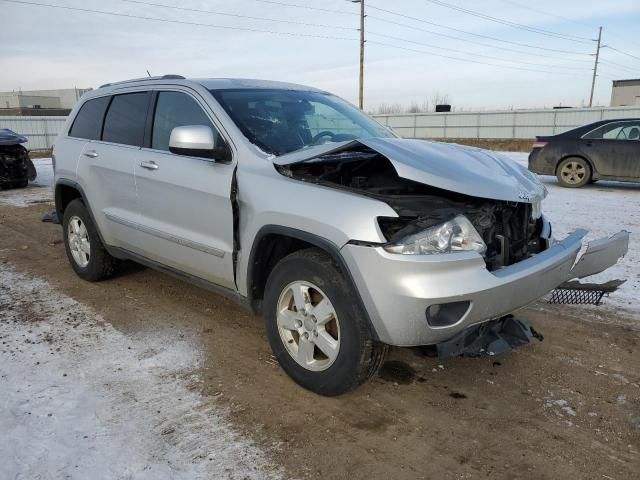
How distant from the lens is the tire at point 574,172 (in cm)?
1119

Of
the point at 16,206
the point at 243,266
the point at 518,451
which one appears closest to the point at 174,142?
the point at 243,266

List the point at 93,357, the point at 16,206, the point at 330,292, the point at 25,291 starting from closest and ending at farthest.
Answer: the point at 330,292
the point at 93,357
the point at 25,291
the point at 16,206

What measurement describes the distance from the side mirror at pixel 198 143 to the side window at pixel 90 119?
6.28ft

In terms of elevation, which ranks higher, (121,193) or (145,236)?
(121,193)

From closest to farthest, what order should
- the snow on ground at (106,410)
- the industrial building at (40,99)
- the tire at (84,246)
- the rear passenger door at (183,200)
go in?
the snow on ground at (106,410) → the rear passenger door at (183,200) → the tire at (84,246) → the industrial building at (40,99)

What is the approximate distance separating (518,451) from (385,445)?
2.14ft

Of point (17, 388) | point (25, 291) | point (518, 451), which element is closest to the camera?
point (518, 451)

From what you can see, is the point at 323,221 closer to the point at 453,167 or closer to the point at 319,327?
the point at 319,327

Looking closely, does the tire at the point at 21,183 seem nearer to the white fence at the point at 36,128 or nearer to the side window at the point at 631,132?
the side window at the point at 631,132

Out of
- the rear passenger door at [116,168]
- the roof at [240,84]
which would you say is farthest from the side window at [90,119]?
the roof at [240,84]

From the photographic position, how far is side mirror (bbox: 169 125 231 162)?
11.0 feet

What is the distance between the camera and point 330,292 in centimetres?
288

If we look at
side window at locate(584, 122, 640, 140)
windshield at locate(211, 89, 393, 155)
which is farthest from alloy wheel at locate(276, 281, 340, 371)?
side window at locate(584, 122, 640, 140)

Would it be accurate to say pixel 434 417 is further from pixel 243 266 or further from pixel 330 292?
pixel 243 266
